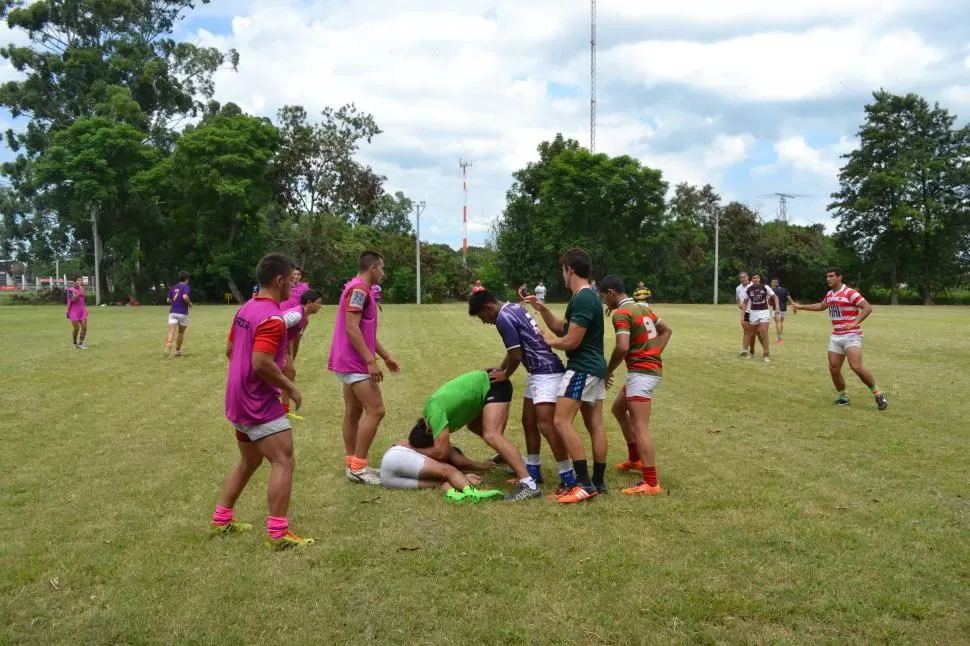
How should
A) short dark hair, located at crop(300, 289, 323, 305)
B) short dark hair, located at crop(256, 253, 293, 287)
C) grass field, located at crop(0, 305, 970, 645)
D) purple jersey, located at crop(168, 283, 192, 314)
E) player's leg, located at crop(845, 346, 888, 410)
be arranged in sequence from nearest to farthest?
1. grass field, located at crop(0, 305, 970, 645)
2. short dark hair, located at crop(256, 253, 293, 287)
3. short dark hair, located at crop(300, 289, 323, 305)
4. player's leg, located at crop(845, 346, 888, 410)
5. purple jersey, located at crop(168, 283, 192, 314)

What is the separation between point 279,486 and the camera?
491 cm

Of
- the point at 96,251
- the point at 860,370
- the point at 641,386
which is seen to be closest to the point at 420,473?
the point at 641,386

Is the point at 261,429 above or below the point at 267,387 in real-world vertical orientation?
below

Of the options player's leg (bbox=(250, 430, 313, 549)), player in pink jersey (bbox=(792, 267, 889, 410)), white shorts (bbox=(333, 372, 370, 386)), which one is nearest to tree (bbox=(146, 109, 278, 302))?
player in pink jersey (bbox=(792, 267, 889, 410))

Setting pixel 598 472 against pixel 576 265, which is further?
pixel 598 472

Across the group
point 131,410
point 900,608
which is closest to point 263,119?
point 131,410

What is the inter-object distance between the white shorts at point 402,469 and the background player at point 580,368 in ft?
4.25

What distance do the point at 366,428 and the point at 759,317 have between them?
38.6 feet

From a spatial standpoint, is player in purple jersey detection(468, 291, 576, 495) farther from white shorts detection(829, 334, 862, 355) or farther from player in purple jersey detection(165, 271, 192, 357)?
player in purple jersey detection(165, 271, 192, 357)

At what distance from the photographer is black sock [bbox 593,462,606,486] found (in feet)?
20.1

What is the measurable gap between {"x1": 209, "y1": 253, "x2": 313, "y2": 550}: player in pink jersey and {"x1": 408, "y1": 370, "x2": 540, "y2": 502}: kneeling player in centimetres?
164

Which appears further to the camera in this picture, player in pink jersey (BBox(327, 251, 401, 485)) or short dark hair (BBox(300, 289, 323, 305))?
short dark hair (BBox(300, 289, 323, 305))

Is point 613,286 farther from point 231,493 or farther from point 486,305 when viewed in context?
point 231,493

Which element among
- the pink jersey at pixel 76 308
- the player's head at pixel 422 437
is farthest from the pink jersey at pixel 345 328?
the pink jersey at pixel 76 308
